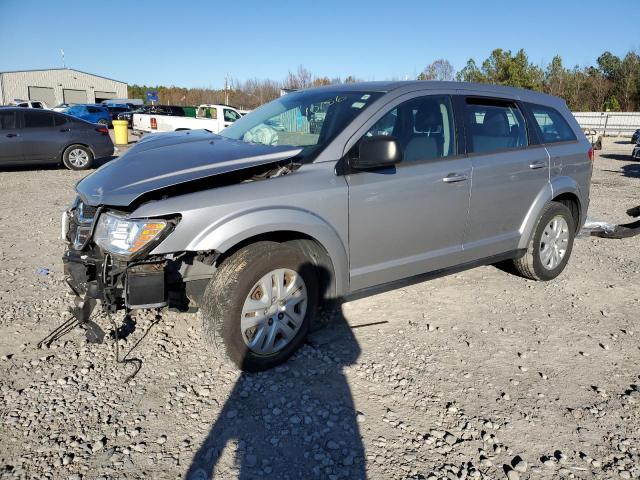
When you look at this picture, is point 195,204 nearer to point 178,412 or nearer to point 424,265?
point 178,412

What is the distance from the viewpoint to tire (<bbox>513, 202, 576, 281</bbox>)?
15.8 ft

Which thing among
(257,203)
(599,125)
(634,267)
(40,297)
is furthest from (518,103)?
(599,125)

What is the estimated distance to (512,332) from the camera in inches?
159

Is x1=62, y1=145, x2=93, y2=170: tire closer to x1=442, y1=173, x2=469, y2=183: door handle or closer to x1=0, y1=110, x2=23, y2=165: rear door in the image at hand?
x1=0, y1=110, x2=23, y2=165: rear door

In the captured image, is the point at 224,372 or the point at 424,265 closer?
the point at 224,372

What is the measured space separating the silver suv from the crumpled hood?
1 cm

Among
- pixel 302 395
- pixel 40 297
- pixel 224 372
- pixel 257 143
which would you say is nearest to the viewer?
pixel 302 395

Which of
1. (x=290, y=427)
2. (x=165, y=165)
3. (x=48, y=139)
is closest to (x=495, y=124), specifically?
(x=165, y=165)

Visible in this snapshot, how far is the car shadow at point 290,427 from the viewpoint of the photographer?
2471 mm

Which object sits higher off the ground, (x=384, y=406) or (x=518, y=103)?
(x=518, y=103)

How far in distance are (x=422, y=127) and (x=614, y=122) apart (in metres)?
34.6

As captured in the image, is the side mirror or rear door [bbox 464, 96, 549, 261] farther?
rear door [bbox 464, 96, 549, 261]

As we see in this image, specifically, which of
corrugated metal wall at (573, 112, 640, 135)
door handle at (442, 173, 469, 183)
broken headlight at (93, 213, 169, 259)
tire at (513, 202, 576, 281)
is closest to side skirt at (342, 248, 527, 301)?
tire at (513, 202, 576, 281)

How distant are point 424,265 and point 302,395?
1.51 m
